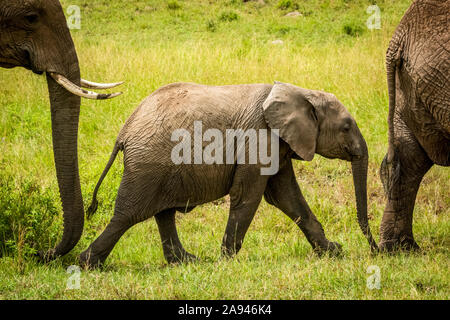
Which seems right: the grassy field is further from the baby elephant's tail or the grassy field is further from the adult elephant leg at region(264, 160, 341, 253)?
the baby elephant's tail

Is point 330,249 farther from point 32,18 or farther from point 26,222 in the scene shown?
point 32,18

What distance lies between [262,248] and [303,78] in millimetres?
4333

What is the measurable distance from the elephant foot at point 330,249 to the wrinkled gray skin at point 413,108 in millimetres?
349

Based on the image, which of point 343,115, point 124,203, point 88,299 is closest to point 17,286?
point 88,299

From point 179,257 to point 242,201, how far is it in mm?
759

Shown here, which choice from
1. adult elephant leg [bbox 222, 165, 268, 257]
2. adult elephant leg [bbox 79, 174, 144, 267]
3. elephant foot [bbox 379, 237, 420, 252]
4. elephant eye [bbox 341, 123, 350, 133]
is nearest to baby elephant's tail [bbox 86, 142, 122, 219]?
adult elephant leg [bbox 79, 174, 144, 267]

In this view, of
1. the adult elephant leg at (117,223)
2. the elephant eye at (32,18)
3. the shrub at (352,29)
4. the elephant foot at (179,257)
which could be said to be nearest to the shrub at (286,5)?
the shrub at (352,29)

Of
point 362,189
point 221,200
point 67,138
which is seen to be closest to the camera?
point 67,138

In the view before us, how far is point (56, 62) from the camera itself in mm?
4520

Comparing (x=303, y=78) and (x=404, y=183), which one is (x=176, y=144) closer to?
(x=404, y=183)

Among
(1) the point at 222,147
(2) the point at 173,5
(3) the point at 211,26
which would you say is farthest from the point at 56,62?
(2) the point at 173,5

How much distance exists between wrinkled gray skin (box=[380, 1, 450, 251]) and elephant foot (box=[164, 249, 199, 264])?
5.00 ft

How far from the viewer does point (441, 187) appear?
6.82 metres

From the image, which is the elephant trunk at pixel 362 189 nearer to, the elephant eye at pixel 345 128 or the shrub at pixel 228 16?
the elephant eye at pixel 345 128
